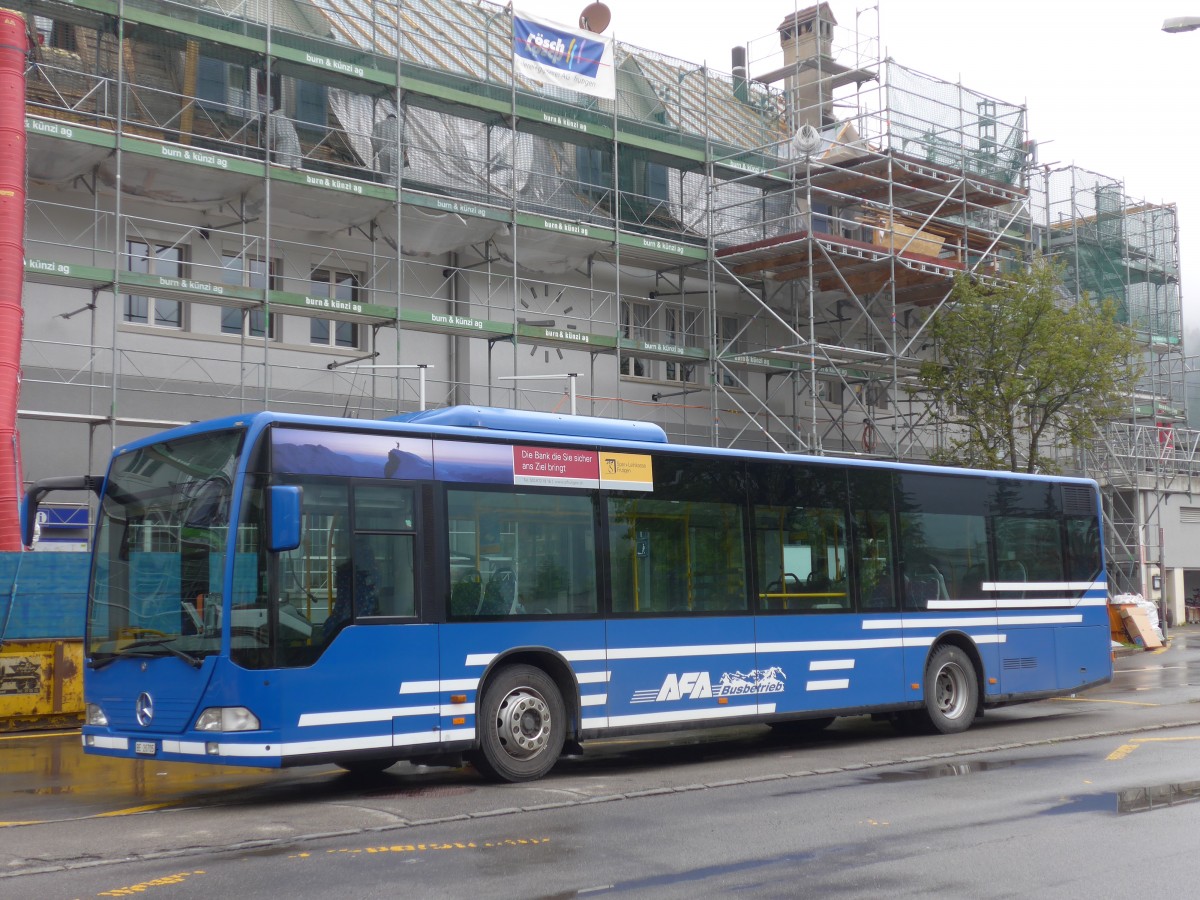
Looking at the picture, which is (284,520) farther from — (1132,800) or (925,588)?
(925,588)

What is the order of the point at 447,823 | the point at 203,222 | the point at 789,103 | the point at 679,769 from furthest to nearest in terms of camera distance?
the point at 789,103
the point at 203,222
the point at 679,769
the point at 447,823

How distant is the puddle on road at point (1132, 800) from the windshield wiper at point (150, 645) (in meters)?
6.29

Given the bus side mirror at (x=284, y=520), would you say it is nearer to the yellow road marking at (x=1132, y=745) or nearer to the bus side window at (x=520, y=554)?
the bus side window at (x=520, y=554)

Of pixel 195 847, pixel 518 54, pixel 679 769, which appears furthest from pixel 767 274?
pixel 195 847

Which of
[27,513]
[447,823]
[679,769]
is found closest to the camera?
[447,823]

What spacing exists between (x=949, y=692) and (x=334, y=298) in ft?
44.6

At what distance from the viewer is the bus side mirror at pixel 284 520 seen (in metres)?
9.67

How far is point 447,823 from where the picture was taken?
9.30m

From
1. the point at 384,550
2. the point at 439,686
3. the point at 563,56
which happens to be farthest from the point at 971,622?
the point at 563,56

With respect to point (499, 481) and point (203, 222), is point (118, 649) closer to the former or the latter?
point (499, 481)

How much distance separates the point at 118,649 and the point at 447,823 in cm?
325

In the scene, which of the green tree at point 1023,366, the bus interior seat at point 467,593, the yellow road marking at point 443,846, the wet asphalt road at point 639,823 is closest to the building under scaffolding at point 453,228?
the green tree at point 1023,366

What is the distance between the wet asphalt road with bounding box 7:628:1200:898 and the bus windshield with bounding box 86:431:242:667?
130 cm

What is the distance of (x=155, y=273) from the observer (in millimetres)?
22359
